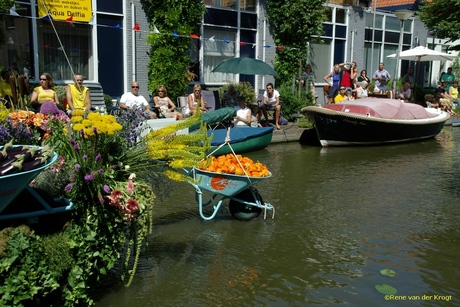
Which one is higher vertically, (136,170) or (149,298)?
(136,170)

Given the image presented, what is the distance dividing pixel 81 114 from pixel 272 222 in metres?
3.45

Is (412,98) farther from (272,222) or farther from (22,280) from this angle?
(22,280)

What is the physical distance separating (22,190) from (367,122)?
12.0 metres

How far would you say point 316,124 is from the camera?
14945mm

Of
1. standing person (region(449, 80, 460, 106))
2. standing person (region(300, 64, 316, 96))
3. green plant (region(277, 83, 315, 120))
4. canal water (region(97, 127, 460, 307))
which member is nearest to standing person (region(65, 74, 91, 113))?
canal water (region(97, 127, 460, 307))

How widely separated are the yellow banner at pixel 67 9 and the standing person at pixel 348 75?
990 centimetres

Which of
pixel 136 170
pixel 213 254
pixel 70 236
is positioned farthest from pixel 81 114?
pixel 213 254

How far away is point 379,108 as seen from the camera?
15.6 metres

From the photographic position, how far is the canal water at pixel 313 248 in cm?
528

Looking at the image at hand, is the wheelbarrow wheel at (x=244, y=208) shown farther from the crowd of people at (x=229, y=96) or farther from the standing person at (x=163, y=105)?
the standing person at (x=163, y=105)

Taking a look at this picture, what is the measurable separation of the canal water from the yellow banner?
7.39 meters

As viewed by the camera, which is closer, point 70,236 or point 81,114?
point 70,236

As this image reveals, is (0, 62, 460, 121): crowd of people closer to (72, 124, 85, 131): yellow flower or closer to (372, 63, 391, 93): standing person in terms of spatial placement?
(372, 63, 391, 93): standing person

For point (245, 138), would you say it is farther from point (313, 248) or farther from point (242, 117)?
point (313, 248)
